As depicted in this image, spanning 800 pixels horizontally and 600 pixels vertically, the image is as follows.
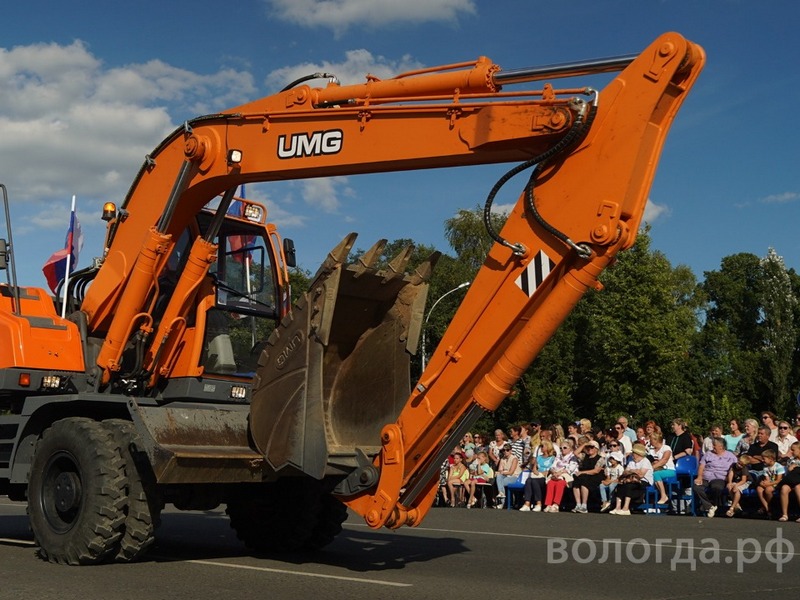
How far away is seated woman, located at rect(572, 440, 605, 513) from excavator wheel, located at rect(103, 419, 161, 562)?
10517 millimetres

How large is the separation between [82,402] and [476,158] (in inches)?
173

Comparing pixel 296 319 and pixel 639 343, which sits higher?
pixel 639 343

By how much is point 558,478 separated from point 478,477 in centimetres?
278

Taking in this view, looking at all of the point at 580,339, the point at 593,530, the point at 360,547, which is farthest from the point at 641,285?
the point at 360,547

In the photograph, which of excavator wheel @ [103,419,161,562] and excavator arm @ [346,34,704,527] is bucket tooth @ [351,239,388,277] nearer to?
excavator arm @ [346,34,704,527]

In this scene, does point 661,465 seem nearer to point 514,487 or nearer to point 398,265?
point 514,487

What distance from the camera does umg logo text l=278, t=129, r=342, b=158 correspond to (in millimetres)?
8852

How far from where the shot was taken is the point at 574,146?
25.2 ft

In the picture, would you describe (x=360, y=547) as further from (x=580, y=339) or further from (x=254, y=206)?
(x=580, y=339)

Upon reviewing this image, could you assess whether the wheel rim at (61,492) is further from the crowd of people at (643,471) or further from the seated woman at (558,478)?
the seated woman at (558,478)

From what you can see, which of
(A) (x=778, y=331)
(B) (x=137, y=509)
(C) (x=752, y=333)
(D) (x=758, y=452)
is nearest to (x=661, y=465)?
(D) (x=758, y=452)

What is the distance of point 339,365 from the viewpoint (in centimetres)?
937

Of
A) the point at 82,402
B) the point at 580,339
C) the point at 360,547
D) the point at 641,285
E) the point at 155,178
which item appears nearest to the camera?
the point at 82,402

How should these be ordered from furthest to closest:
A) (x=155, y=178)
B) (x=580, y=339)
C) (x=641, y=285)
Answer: (x=580, y=339) → (x=641, y=285) → (x=155, y=178)
